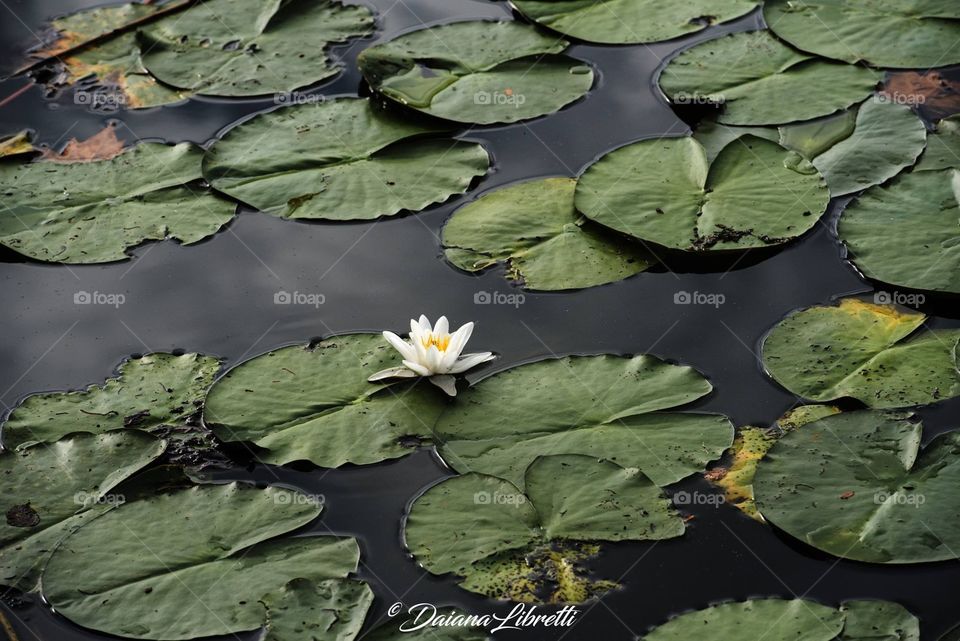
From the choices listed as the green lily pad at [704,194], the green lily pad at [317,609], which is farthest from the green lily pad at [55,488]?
the green lily pad at [704,194]

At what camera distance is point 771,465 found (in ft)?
11.2

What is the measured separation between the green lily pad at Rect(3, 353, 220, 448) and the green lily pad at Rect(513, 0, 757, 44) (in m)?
2.74

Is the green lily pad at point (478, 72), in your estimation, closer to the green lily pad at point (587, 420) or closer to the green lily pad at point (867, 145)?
the green lily pad at point (867, 145)

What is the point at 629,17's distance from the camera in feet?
18.5

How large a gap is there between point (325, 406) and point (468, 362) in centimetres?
52

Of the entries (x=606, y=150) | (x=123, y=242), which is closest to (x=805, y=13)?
(x=606, y=150)

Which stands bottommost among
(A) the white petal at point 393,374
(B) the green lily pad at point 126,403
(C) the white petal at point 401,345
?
(B) the green lily pad at point 126,403

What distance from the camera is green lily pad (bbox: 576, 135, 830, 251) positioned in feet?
14.1

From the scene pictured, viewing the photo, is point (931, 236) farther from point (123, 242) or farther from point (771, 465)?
point (123, 242)

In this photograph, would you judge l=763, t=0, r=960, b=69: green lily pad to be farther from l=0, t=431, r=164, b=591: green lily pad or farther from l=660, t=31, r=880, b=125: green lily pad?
l=0, t=431, r=164, b=591: green lily pad

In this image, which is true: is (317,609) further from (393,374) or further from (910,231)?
(910,231)

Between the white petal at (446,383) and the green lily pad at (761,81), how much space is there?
2009 mm

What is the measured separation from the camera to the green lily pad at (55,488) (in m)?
3.32

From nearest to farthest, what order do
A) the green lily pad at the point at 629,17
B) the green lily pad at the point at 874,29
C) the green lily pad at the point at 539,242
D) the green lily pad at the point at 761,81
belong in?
the green lily pad at the point at 539,242
the green lily pad at the point at 761,81
the green lily pad at the point at 874,29
the green lily pad at the point at 629,17
